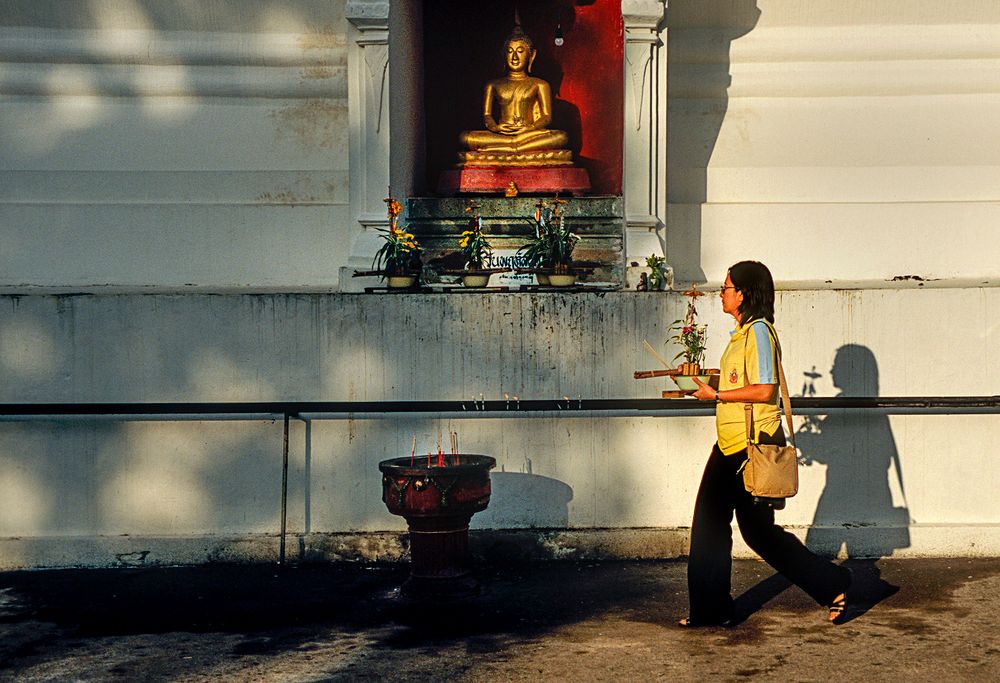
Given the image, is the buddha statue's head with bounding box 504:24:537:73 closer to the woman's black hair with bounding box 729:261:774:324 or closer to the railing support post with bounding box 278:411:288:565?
the railing support post with bounding box 278:411:288:565

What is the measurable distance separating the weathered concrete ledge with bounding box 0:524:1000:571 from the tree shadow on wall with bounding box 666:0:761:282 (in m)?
2.98

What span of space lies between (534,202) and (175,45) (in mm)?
3114

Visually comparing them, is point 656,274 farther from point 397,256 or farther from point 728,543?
point 728,543

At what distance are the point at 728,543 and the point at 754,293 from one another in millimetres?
1269

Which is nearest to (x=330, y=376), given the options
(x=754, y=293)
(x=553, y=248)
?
(x=553, y=248)

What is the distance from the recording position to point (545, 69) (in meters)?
12.7

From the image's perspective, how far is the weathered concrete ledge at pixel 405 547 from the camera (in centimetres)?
935

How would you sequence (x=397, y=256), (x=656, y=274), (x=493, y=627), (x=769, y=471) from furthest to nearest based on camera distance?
(x=656, y=274), (x=397, y=256), (x=493, y=627), (x=769, y=471)

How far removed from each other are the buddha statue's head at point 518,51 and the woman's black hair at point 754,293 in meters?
5.32

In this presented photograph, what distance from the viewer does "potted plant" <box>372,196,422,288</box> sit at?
9859 millimetres

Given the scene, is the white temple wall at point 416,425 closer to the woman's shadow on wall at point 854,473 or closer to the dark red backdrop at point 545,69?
the woman's shadow on wall at point 854,473

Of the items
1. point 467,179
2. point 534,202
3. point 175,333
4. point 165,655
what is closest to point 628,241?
point 534,202

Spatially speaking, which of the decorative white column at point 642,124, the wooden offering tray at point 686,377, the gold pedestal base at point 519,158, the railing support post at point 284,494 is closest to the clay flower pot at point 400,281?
the railing support post at point 284,494

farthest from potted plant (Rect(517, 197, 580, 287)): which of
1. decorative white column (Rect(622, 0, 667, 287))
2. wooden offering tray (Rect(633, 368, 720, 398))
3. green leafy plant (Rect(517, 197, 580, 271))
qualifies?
wooden offering tray (Rect(633, 368, 720, 398))
